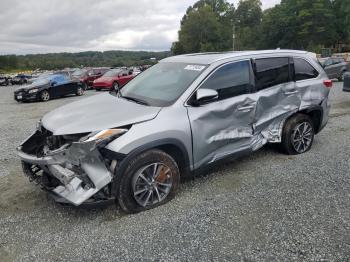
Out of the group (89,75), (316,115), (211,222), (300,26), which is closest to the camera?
(211,222)

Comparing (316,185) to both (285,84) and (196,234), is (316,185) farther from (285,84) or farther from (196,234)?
(196,234)

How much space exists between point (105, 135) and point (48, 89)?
14906 mm

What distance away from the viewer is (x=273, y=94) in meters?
5.03

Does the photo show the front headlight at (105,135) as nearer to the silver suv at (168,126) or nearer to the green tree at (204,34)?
the silver suv at (168,126)

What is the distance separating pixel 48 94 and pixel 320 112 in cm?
1461

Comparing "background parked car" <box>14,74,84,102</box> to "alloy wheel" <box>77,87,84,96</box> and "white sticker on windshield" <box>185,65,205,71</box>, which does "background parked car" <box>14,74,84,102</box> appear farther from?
"white sticker on windshield" <box>185,65,205,71</box>

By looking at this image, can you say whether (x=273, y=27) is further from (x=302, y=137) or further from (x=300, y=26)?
(x=302, y=137)

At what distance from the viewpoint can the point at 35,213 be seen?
12.8ft

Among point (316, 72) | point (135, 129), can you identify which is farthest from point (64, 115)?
point (316, 72)

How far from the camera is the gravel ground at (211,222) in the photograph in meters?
3.12

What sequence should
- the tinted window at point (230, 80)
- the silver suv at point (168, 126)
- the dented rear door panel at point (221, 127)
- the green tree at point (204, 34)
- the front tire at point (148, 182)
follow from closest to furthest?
the silver suv at point (168, 126), the front tire at point (148, 182), the dented rear door panel at point (221, 127), the tinted window at point (230, 80), the green tree at point (204, 34)

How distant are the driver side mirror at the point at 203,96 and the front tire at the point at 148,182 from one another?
796 millimetres

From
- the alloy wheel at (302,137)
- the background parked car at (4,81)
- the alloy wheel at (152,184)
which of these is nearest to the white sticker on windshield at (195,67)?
the alloy wheel at (152,184)

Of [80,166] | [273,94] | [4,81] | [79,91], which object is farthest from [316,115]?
[4,81]
